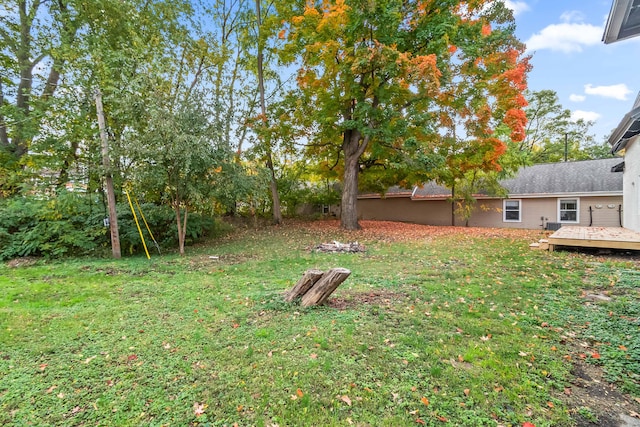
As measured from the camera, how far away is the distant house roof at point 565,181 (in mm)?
13930

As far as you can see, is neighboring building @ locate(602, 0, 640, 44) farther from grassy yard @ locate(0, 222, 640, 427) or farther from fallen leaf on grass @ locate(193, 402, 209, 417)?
fallen leaf on grass @ locate(193, 402, 209, 417)

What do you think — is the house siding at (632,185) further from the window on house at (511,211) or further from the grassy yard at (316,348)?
the window on house at (511,211)

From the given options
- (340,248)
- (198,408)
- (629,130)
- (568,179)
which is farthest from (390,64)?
(568,179)

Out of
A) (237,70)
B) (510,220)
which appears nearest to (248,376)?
(237,70)

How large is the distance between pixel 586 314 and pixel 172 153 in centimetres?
829

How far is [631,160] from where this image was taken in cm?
962

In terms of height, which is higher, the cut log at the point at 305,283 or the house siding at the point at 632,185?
the house siding at the point at 632,185

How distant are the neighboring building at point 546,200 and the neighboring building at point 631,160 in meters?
3.33

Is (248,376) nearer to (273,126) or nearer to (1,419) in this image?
(1,419)

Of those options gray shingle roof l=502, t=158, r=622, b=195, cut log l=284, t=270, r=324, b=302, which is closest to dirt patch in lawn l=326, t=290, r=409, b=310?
cut log l=284, t=270, r=324, b=302

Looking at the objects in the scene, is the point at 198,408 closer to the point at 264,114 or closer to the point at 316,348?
the point at 316,348

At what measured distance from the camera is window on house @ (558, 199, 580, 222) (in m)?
14.5

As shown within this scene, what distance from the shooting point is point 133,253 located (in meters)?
8.68

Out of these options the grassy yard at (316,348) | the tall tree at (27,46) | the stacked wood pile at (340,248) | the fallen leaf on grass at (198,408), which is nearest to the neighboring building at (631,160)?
the grassy yard at (316,348)
